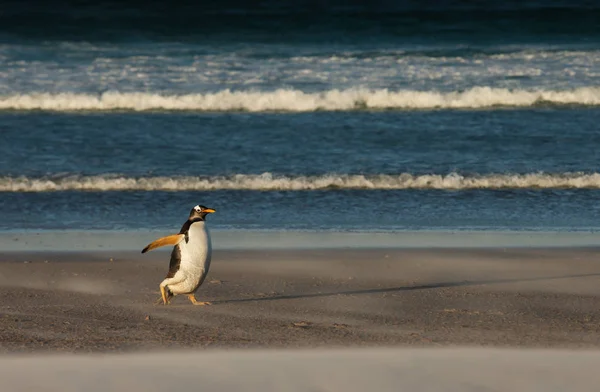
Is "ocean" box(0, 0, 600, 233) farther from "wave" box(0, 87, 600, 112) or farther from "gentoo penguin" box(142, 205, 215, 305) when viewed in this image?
"gentoo penguin" box(142, 205, 215, 305)

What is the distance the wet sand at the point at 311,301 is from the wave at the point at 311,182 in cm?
322

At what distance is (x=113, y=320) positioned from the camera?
6305 millimetres

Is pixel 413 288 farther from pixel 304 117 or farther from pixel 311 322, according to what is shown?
pixel 304 117

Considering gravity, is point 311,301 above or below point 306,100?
below

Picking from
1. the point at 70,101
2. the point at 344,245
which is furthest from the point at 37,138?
the point at 344,245

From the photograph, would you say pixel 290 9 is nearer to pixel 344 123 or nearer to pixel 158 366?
pixel 344 123

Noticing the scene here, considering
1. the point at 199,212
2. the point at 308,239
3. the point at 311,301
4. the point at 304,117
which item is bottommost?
the point at 308,239

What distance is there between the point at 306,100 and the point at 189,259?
34.9 ft

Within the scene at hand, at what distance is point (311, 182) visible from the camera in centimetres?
1192

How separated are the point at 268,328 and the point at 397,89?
12.2 meters

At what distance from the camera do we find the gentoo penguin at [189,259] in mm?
6695

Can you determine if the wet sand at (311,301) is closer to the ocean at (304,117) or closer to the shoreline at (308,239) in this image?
the shoreline at (308,239)

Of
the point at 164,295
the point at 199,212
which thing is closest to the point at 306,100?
the point at 199,212

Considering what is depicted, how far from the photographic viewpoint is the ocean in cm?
1083
